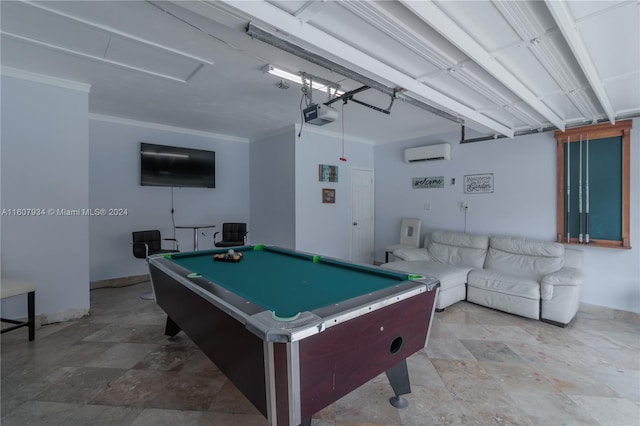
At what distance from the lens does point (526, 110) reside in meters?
3.36

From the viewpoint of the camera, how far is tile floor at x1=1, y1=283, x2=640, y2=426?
185 cm

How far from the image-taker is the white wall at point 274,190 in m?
5.04

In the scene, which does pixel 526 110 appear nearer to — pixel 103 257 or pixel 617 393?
pixel 617 393

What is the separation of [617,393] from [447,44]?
2791 millimetres

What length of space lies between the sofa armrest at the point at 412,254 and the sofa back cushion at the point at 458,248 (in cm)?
15

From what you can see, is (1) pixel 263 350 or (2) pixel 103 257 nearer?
(1) pixel 263 350

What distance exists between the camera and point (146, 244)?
4148 mm

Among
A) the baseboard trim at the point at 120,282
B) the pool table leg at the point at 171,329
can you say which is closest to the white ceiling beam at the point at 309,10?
the pool table leg at the point at 171,329

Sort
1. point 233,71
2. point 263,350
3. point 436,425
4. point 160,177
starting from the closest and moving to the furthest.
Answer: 1. point 263,350
2. point 436,425
3. point 233,71
4. point 160,177

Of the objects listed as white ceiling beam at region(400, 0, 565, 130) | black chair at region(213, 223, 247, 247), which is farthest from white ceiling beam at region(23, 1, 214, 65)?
black chair at region(213, 223, 247, 247)

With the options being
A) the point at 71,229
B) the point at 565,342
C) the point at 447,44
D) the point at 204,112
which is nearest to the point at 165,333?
the point at 71,229

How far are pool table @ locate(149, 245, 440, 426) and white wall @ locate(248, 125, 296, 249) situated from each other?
2792 mm

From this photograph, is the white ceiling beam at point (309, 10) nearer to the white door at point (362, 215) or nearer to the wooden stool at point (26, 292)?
the wooden stool at point (26, 292)

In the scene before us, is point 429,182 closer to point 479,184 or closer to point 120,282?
point 479,184
